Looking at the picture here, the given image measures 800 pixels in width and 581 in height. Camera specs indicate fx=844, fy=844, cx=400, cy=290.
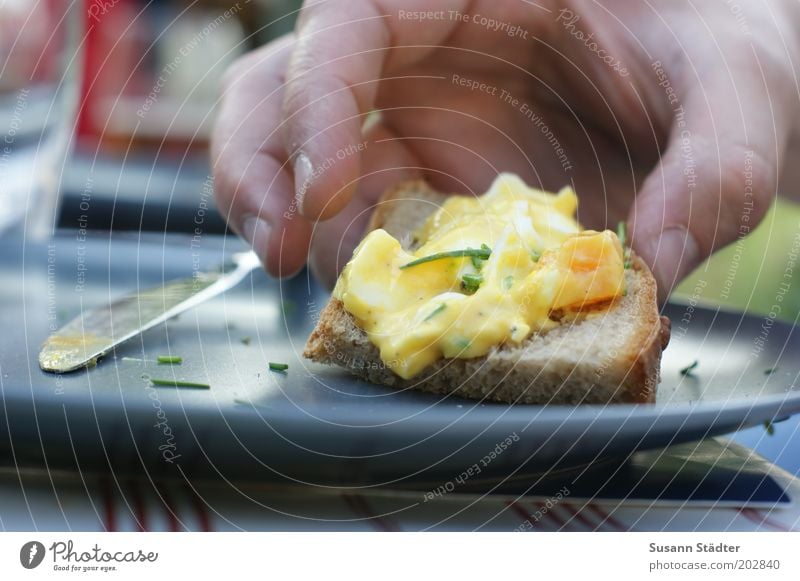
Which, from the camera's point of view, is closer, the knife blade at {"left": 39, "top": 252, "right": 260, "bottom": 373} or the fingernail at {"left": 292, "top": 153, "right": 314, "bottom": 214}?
the knife blade at {"left": 39, "top": 252, "right": 260, "bottom": 373}

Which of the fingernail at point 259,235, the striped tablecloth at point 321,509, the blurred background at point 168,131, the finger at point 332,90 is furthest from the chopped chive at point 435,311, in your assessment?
the blurred background at point 168,131

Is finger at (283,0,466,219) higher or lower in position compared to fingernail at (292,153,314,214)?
higher

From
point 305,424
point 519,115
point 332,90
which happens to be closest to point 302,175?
point 332,90

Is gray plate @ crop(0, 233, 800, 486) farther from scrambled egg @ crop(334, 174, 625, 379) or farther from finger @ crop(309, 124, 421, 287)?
finger @ crop(309, 124, 421, 287)

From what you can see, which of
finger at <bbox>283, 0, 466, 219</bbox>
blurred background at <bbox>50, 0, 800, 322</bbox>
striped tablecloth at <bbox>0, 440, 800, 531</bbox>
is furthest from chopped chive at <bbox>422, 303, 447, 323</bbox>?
blurred background at <bbox>50, 0, 800, 322</bbox>

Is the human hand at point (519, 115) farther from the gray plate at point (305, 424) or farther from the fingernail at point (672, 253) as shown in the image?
the gray plate at point (305, 424)

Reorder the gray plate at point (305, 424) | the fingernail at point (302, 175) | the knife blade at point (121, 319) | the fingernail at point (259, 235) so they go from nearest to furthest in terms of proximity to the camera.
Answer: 1. the gray plate at point (305, 424)
2. the knife blade at point (121, 319)
3. the fingernail at point (302, 175)
4. the fingernail at point (259, 235)

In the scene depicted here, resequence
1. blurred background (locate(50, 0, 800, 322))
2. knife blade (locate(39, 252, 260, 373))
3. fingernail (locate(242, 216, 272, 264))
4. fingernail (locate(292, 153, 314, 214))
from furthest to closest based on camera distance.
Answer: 1. blurred background (locate(50, 0, 800, 322))
2. fingernail (locate(242, 216, 272, 264))
3. fingernail (locate(292, 153, 314, 214))
4. knife blade (locate(39, 252, 260, 373))
